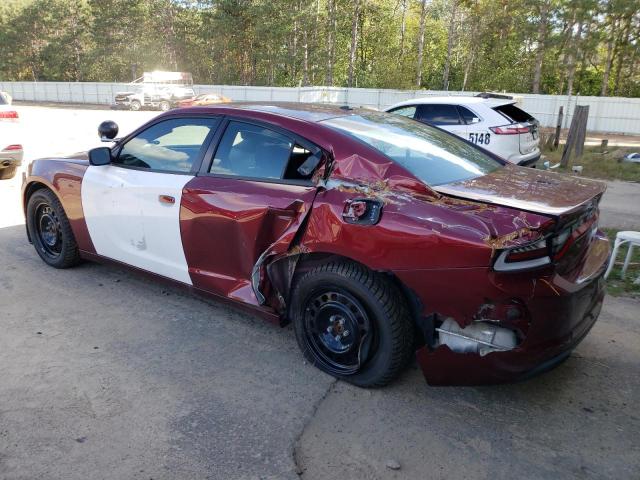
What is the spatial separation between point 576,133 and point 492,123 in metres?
4.32

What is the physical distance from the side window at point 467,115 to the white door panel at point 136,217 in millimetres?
6835

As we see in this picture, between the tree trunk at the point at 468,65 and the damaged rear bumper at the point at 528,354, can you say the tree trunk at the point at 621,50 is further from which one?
the damaged rear bumper at the point at 528,354

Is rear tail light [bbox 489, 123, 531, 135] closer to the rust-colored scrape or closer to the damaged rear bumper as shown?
the damaged rear bumper

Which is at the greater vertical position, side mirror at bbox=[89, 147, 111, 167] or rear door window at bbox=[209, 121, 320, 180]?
rear door window at bbox=[209, 121, 320, 180]

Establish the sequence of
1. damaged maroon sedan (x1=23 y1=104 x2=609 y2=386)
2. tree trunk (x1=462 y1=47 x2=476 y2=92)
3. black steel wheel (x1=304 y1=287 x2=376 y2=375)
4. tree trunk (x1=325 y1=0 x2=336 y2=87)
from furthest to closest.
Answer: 1. tree trunk (x1=325 y1=0 x2=336 y2=87)
2. tree trunk (x1=462 y1=47 x2=476 y2=92)
3. black steel wheel (x1=304 y1=287 x2=376 y2=375)
4. damaged maroon sedan (x1=23 y1=104 x2=609 y2=386)

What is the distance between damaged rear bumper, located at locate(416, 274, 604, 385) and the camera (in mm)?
2645

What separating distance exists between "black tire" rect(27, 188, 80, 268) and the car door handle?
53.7 inches

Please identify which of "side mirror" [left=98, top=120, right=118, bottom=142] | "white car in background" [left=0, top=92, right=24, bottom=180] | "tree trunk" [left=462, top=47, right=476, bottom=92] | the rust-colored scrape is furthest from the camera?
"tree trunk" [left=462, top=47, right=476, bottom=92]

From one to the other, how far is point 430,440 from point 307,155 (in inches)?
69.1

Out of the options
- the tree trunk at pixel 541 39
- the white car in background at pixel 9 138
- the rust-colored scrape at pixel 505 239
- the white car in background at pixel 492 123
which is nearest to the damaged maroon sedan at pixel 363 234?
the rust-colored scrape at pixel 505 239

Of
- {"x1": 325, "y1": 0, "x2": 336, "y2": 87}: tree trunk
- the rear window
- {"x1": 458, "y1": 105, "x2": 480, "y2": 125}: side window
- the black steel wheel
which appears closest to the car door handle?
the black steel wheel

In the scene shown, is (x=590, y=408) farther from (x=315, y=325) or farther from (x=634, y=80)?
(x=634, y=80)

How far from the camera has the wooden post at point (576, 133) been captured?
39.4 feet

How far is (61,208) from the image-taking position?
15.6ft
